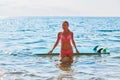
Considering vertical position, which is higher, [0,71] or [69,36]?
[69,36]

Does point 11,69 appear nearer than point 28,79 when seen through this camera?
No

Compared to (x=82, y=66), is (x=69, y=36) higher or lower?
higher

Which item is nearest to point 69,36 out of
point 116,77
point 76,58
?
point 116,77

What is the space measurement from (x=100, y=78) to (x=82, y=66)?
2.73 m

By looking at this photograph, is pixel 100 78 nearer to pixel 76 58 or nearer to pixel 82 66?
pixel 82 66

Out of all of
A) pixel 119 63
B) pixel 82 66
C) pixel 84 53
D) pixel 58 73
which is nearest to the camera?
pixel 58 73

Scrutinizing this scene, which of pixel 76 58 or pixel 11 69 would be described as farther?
pixel 76 58

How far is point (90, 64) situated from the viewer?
532 inches

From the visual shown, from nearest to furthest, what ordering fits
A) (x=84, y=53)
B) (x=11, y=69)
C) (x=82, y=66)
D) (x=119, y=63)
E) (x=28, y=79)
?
(x=28, y=79)
(x=11, y=69)
(x=82, y=66)
(x=119, y=63)
(x=84, y=53)

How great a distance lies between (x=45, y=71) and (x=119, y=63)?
4221 mm

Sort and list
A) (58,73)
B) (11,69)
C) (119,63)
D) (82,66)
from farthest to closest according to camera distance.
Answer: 1. (119,63)
2. (82,66)
3. (11,69)
4. (58,73)

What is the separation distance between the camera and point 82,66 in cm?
1291

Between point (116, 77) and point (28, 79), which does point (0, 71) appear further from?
point (116, 77)

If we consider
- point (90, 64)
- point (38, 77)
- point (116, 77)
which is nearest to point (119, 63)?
point (90, 64)
